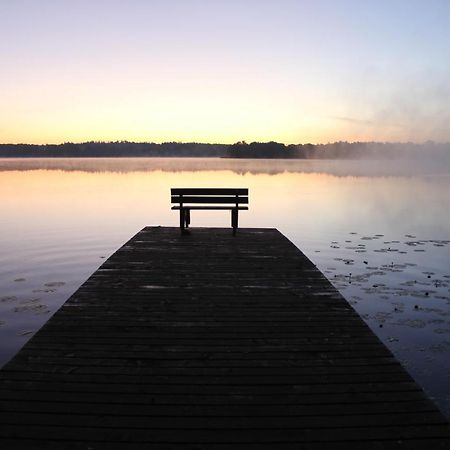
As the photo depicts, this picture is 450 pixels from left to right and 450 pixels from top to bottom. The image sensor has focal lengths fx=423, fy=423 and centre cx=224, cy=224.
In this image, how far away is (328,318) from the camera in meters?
6.21

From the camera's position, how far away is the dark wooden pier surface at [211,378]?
11.5 feet

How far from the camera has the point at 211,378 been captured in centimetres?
442

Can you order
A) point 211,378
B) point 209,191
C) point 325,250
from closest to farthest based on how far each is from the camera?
point 211,378 → point 209,191 → point 325,250

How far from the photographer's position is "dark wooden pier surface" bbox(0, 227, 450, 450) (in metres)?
3.51

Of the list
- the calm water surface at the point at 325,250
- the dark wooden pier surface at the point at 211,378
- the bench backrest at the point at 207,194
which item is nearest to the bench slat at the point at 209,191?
the bench backrest at the point at 207,194

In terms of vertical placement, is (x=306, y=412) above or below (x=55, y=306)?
above

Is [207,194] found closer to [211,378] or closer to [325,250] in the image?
[325,250]

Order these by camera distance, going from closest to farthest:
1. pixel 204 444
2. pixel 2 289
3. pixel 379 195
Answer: pixel 204 444, pixel 2 289, pixel 379 195

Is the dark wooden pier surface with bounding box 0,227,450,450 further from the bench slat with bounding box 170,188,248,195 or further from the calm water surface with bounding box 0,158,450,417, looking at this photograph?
the bench slat with bounding box 170,188,248,195

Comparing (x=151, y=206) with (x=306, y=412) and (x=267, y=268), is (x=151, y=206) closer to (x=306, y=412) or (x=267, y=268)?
(x=267, y=268)

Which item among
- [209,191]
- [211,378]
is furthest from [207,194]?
[211,378]

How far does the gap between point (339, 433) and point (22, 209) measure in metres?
30.1

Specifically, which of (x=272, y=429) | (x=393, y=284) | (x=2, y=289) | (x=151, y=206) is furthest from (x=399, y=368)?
(x=151, y=206)

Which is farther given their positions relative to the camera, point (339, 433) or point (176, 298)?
point (176, 298)
